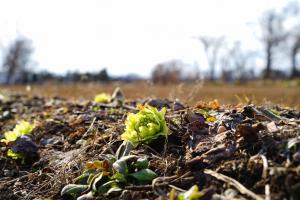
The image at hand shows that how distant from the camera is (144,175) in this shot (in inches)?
69.9

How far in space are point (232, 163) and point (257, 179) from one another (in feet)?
0.44

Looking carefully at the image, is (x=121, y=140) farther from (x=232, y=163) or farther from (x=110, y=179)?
(x=232, y=163)

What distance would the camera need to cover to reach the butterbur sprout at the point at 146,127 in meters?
2.05

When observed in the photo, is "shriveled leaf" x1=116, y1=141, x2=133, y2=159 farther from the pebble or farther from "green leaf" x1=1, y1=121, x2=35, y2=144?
"green leaf" x1=1, y1=121, x2=35, y2=144

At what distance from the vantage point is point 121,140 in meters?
2.32

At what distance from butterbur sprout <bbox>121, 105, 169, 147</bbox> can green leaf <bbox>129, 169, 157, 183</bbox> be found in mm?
285

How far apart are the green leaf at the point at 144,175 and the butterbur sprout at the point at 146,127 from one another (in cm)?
29

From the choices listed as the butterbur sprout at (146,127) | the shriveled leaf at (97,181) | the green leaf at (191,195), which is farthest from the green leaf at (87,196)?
the green leaf at (191,195)

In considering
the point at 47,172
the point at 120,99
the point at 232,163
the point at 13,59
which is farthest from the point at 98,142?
the point at 13,59

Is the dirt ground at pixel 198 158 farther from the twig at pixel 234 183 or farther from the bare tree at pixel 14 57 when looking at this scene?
the bare tree at pixel 14 57

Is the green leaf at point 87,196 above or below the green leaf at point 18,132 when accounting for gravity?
below

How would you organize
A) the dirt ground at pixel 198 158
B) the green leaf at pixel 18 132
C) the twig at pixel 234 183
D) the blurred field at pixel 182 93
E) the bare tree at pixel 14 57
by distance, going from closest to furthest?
the twig at pixel 234 183 → the dirt ground at pixel 198 158 → the green leaf at pixel 18 132 → the blurred field at pixel 182 93 → the bare tree at pixel 14 57

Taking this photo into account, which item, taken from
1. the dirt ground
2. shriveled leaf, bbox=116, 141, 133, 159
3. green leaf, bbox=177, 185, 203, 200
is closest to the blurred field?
the dirt ground

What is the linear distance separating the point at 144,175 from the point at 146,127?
338 mm
